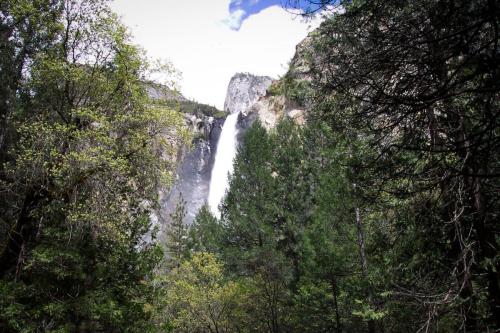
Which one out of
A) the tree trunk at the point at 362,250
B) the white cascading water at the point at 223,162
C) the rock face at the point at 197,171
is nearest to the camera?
the tree trunk at the point at 362,250

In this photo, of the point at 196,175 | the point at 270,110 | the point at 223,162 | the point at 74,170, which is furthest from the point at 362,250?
the point at 196,175

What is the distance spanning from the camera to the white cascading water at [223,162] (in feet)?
164

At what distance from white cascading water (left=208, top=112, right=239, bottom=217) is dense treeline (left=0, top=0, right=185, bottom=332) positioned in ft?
124

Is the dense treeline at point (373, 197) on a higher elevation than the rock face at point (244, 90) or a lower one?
lower

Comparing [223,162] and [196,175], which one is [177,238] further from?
[196,175]

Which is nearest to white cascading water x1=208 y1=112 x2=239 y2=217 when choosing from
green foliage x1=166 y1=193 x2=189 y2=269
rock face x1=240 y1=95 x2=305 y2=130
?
rock face x1=240 y1=95 x2=305 y2=130

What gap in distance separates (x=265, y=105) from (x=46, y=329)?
150 ft

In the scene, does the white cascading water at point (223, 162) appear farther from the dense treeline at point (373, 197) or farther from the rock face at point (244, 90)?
the rock face at point (244, 90)

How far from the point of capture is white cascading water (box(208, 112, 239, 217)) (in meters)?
50.1

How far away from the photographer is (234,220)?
81.4 ft

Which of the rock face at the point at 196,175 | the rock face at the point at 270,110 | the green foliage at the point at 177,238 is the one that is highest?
the rock face at the point at 270,110

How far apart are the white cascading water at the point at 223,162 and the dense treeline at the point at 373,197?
1705 centimetres

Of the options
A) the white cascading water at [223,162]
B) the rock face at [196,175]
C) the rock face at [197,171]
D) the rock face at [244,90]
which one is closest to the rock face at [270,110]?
the white cascading water at [223,162]

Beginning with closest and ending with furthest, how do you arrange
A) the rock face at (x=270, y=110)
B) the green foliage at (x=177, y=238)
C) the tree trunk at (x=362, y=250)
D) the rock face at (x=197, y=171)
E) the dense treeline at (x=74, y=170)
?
the dense treeline at (x=74, y=170) → the tree trunk at (x=362, y=250) → the green foliage at (x=177, y=238) → the rock face at (x=270, y=110) → the rock face at (x=197, y=171)
